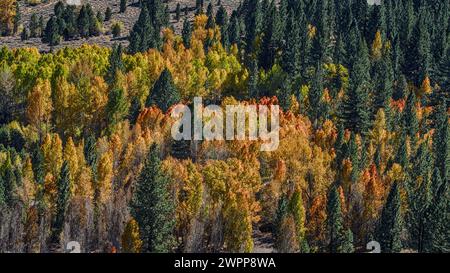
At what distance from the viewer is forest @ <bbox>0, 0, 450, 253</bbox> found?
302ft

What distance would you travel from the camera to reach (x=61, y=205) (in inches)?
3875

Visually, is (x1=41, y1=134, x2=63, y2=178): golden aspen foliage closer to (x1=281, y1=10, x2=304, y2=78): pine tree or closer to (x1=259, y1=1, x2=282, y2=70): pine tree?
(x1=281, y1=10, x2=304, y2=78): pine tree

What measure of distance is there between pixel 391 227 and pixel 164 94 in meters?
59.1

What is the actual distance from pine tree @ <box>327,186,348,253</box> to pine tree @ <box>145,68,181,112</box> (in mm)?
48501

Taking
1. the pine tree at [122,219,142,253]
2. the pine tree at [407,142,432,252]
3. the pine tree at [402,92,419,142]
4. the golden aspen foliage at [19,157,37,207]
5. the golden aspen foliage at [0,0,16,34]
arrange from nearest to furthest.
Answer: the pine tree at [122,219,142,253] → the pine tree at [407,142,432,252] → the golden aspen foliage at [19,157,37,207] → the pine tree at [402,92,419,142] → the golden aspen foliage at [0,0,16,34]

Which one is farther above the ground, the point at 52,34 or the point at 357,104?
→ the point at 52,34

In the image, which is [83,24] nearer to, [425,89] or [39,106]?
[39,106]

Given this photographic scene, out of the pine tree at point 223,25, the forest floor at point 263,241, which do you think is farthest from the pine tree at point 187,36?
the forest floor at point 263,241

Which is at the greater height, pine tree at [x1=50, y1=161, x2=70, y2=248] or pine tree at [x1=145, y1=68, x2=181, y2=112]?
pine tree at [x1=145, y1=68, x2=181, y2=112]

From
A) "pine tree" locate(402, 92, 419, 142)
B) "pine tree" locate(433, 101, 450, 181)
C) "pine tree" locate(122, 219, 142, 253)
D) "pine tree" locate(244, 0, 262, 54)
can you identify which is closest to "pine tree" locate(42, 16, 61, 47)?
"pine tree" locate(244, 0, 262, 54)

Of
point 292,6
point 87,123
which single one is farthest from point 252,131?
point 292,6

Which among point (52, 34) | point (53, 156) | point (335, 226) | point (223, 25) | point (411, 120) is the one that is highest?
point (223, 25)

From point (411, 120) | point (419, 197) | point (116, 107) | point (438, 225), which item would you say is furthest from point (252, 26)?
point (438, 225)
